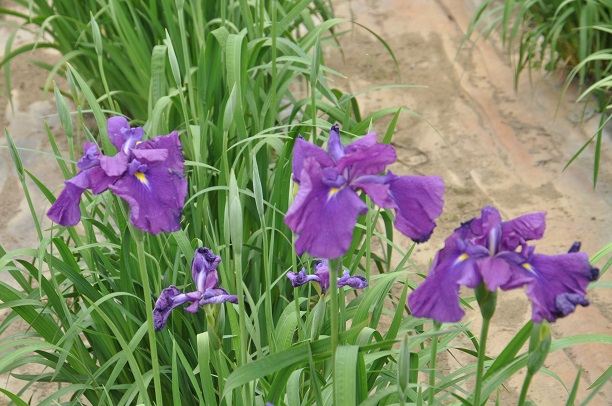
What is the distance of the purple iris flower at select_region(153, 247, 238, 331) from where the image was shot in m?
1.54

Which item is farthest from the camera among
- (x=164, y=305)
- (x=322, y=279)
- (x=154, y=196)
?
(x=322, y=279)

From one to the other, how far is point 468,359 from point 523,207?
914mm

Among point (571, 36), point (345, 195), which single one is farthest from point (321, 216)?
point (571, 36)

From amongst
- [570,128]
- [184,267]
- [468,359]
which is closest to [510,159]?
[570,128]

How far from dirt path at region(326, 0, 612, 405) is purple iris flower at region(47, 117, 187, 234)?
1.51 m

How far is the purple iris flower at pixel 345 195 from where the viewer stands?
1229 mm

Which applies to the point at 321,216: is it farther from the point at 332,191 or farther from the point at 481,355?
the point at 481,355

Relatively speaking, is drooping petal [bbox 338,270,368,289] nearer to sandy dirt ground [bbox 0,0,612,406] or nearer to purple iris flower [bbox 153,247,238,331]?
purple iris flower [bbox 153,247,238,331]

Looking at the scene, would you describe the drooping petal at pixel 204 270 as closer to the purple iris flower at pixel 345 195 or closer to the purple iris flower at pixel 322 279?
the purple iris flower at pixel 322 279

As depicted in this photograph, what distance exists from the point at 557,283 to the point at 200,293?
0.62 meters

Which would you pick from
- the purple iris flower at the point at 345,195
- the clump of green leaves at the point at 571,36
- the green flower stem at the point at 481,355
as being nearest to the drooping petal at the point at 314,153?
the purple iris flower at the point at 345,195

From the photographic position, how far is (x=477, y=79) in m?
4.42

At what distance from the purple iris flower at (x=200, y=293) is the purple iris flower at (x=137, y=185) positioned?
11 cm

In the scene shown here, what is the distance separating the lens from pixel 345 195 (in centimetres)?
127
